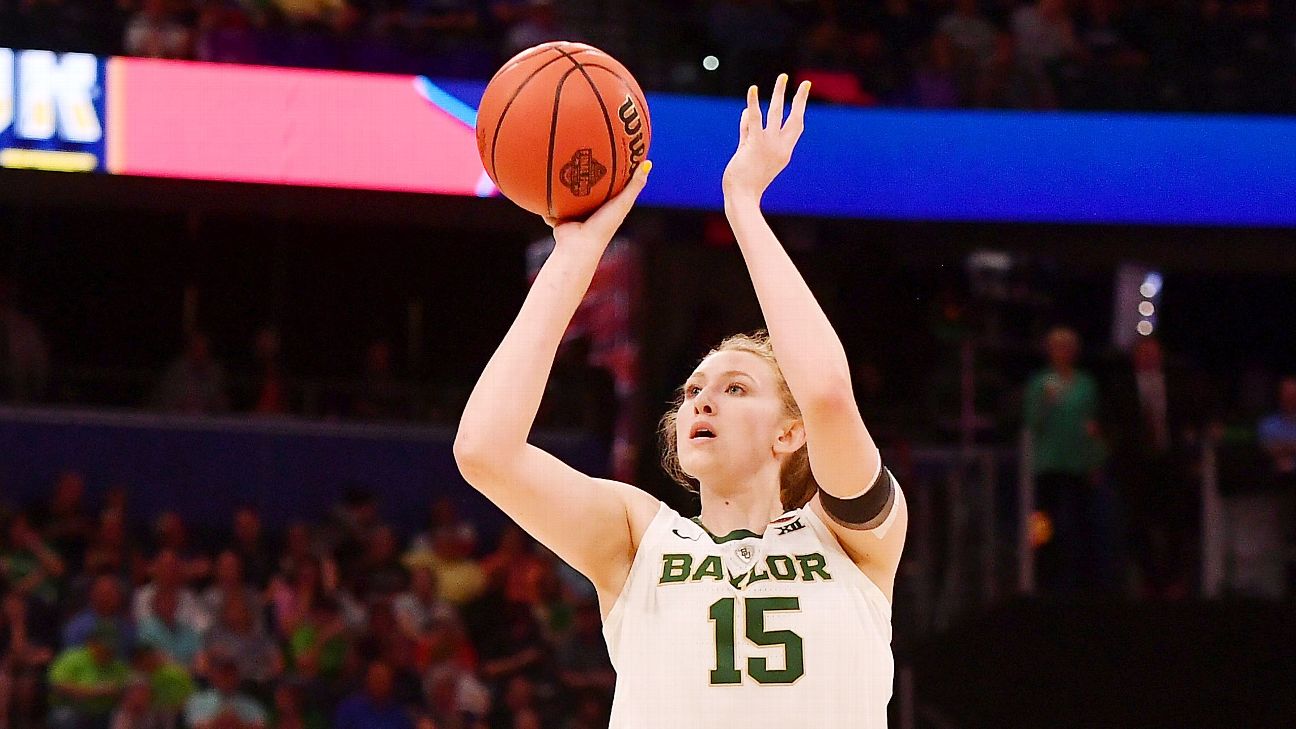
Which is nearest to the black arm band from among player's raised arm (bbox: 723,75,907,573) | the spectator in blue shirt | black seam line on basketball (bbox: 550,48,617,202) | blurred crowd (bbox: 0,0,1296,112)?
player's raised arm (bbox: 723,75,907,573)

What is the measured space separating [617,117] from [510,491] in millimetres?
815

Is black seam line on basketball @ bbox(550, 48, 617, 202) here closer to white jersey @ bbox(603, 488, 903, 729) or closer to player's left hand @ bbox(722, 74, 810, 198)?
player's left hand @ bbox(722, 74, 810, 198)

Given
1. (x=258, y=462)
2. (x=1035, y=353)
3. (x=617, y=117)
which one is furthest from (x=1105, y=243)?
(x=617, y=117)

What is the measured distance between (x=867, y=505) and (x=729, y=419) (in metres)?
0.32

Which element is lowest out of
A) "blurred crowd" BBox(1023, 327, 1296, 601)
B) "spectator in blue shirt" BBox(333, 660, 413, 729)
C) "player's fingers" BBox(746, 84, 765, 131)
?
"spectator in blue shirt" BBox(333, 660, 413, 729)

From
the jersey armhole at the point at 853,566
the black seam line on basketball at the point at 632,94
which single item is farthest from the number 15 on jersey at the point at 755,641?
the black seam line on basketball at the point at 632,94

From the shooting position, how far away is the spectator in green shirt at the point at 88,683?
8922 millimetres

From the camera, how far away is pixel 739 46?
10992 mm

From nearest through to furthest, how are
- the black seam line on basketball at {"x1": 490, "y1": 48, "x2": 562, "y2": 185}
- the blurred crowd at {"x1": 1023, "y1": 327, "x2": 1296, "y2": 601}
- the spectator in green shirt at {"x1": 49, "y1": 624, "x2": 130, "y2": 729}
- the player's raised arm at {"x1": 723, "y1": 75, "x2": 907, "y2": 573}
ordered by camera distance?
the player's raised arm at {"x1": 723, "y1": 75, "x2": 907, "y2": 573} → the black seam line on basketball at {"x1": 490, "y1": 48, "x2": 562, "y2": 185} → the spectator in green shirt at {"x1": 49, "y1": 624, "x2": 130, "y2": 729} → the blurred crowd at {"x1": 1023, "y1": 327, "x2": 1296, "y2": 601}

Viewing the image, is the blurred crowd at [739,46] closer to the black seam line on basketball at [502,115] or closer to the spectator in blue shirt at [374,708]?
the spectator in blue shirt at [374,708]

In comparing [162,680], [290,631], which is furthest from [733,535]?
[290,631]

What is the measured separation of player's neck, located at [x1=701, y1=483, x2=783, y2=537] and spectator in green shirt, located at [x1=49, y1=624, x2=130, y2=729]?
661 cm

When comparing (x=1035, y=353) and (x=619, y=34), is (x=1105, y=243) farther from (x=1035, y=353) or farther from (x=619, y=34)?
(x=619, y=34)

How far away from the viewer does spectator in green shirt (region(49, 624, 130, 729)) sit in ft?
29.3
